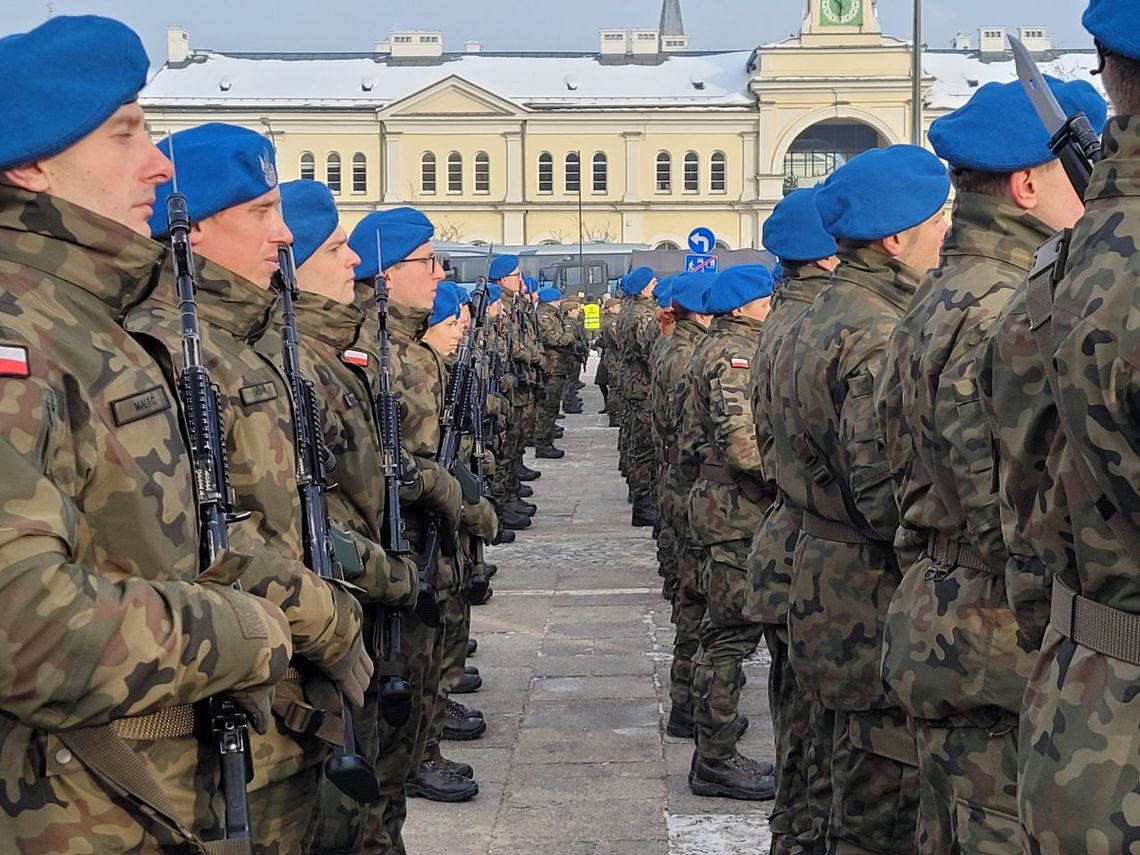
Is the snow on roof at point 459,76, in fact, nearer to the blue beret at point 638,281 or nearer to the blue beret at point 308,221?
the blue beret at point 638,281

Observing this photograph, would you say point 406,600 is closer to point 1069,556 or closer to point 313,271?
point 313,271

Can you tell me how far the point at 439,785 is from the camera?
6621 millimetres

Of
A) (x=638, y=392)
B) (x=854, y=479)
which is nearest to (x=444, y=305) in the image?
(x=854, y=479)

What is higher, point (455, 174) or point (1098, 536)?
point (1098, 536)

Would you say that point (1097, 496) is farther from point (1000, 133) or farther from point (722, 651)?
point (722, 651)

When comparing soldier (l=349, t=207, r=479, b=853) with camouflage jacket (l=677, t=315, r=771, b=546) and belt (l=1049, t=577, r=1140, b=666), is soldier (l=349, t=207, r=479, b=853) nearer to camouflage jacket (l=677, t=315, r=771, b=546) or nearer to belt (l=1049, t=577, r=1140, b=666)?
camouflage jacket (l=677, t=315, r=771, b=546)

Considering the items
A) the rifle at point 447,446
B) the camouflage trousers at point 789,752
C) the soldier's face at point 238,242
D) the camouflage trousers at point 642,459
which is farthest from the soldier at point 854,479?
the camouflage trousers at point 642,459

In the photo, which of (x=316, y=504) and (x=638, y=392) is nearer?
(x=316, y=504)

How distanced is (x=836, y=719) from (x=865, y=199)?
1.40 meters

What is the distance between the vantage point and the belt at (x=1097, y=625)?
2432 millimetres

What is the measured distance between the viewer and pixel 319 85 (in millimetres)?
80562

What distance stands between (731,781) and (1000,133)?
352 centimetres

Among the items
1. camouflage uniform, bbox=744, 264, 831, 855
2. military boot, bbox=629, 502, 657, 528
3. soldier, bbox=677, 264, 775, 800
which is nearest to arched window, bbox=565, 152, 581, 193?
military boot, bbox=629, 502, 657, 528

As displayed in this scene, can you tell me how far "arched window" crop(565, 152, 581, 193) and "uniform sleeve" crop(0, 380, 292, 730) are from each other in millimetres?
74729
